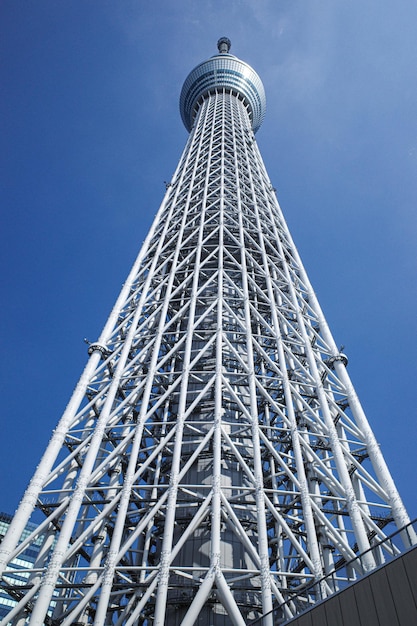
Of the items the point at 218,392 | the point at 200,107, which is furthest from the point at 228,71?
the point at 218,392

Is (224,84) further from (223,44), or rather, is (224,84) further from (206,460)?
(206,460)

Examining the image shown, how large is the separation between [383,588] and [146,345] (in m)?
17.8

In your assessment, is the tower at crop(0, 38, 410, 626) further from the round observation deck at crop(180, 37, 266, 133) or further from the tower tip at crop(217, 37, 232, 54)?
the tower tip at crop(217, 37, 232, 54)

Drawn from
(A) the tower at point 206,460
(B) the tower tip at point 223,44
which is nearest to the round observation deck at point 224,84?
(B) the tower tip at point 223,44

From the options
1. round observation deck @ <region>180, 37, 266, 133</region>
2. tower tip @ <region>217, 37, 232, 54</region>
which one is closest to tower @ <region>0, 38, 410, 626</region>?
round observation deck @ <region>180, 37, 266, 133</region>

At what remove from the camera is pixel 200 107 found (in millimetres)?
63812

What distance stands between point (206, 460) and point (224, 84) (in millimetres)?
55006

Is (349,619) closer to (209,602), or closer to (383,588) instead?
(383,588)

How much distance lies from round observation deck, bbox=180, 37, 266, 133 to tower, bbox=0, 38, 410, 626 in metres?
27.9

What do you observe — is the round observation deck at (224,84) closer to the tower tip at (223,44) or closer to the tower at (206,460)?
the tower tip at (223,44)

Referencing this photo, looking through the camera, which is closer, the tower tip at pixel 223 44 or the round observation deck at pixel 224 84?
the round observation deck at pixel 224 84

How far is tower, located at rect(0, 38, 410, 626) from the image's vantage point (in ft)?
52.5

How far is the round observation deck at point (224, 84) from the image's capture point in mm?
63656

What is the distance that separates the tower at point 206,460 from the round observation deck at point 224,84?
1099 inches
